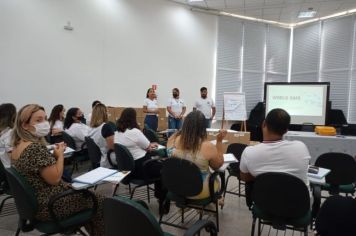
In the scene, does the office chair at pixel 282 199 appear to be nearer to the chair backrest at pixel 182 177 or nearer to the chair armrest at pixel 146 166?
the chair backrest at pixel 182 177

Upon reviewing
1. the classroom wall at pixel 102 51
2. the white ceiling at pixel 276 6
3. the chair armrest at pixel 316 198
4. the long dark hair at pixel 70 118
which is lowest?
the chair armrest at pixel 316 198

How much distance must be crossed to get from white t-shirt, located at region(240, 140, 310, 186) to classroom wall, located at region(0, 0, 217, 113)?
5039mm

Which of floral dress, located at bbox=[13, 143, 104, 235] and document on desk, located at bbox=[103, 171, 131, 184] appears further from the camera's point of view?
document on desk, located at bbox=[103, 171, 131, 184]

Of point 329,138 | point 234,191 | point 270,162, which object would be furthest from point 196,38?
point 270,162

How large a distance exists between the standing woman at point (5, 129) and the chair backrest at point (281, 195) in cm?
258

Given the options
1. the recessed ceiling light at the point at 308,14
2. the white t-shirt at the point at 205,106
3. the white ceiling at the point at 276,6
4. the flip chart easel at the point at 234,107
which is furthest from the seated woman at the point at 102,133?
the recessed ceiling light at the point at 308,14

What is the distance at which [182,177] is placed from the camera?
2316 mm

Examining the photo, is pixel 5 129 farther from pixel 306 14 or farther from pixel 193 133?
pixel 306 14

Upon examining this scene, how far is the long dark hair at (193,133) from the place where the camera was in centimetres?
240

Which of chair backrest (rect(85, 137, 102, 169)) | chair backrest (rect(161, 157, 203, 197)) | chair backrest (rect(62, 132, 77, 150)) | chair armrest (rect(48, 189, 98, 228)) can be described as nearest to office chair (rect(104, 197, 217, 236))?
chair armrest (rect(48, 189, 98, 228))

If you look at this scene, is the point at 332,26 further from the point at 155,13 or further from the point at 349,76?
the point at 155,13

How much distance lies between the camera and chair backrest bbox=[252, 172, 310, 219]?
1.89 meters

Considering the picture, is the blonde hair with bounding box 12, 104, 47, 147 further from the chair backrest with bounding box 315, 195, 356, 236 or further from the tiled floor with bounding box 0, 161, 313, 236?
the chair backrest with bounding box 315, 195, 356, 236

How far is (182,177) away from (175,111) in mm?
4989
